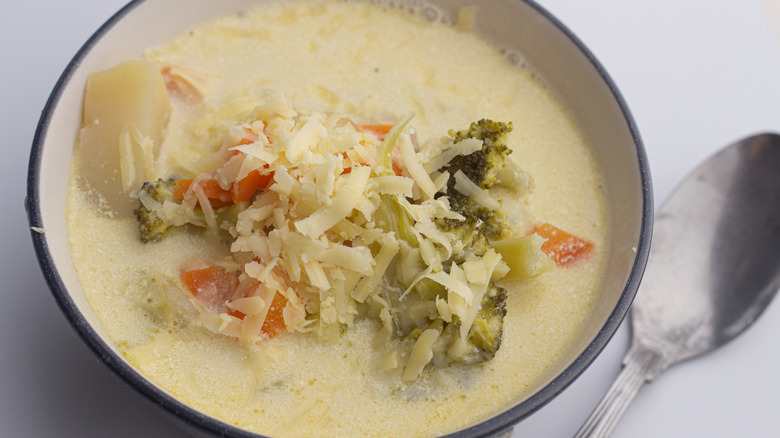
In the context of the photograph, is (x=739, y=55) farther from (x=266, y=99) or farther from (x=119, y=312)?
(x=119, y=312)

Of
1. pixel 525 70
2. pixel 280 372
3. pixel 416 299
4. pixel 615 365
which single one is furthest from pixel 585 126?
pixel 280 372

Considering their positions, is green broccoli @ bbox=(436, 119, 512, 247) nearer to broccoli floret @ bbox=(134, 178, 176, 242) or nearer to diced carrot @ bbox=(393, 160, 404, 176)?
diced carrot @ bbox=(393, 160, 404, 176)

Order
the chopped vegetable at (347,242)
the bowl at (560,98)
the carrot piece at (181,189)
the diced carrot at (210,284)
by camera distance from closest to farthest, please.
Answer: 1. the bowl at (560,98)
2. the chopped vegetable at (347,242)
3. the diced carrot at (210,284)
4. the carrot piece at (181,189)

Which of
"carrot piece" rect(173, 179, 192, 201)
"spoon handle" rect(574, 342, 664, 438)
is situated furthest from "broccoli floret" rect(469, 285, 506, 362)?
"carrot piece" rect(173, 179, 192, 201)

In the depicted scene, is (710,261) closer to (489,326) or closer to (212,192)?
(489,326)

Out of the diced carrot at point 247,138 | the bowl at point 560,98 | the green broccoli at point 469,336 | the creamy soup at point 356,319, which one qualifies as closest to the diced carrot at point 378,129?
the creamy soup at point 356,319

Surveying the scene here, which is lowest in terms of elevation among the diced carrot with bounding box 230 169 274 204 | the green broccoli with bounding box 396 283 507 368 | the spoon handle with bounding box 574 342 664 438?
the spoon handle with bounding box 574 342 664 438

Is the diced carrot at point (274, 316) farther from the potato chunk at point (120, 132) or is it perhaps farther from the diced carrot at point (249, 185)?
the potato chunk at point (120, 132)
